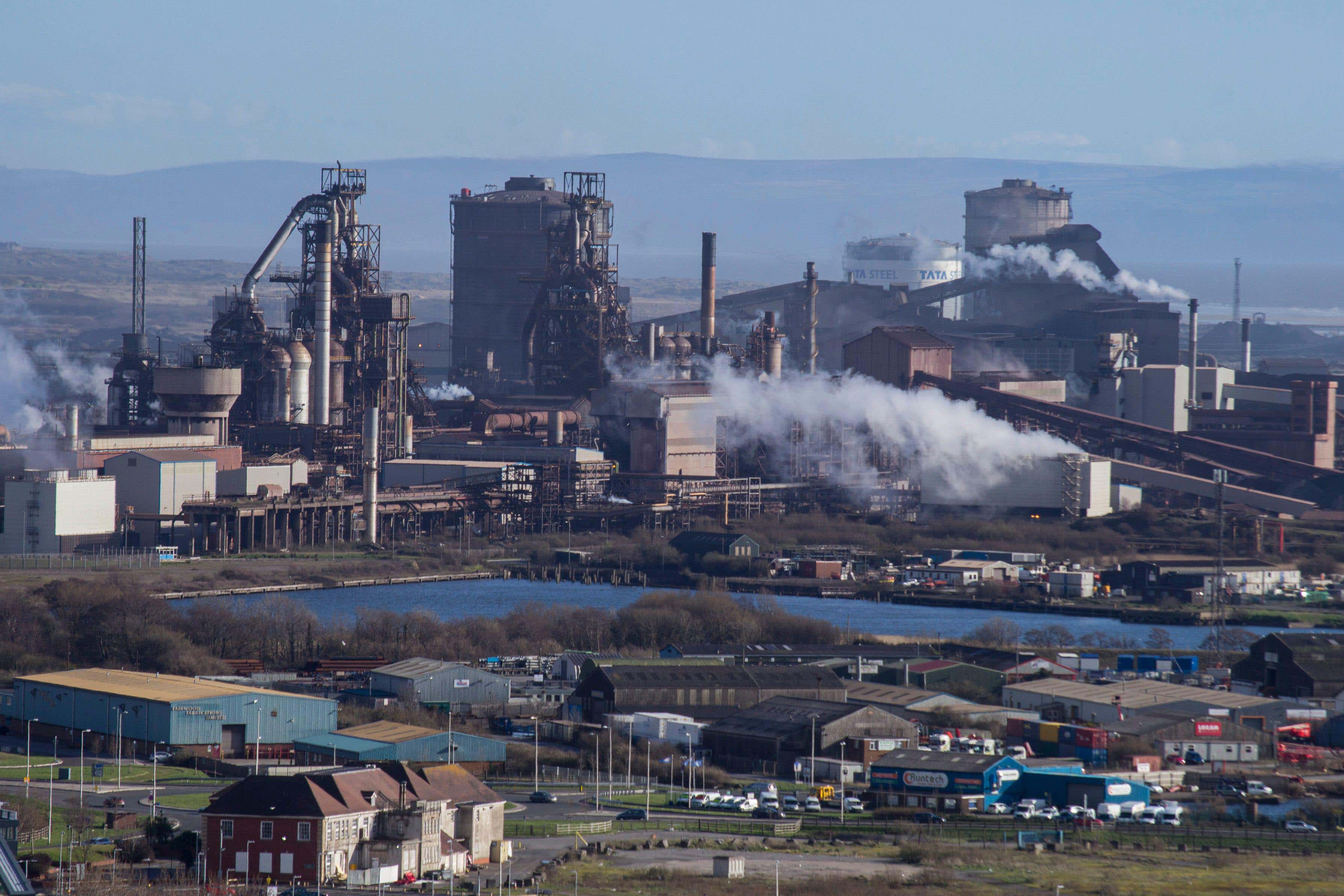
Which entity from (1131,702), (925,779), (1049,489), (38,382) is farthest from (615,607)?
(38,382)

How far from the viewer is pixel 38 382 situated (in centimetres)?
6994

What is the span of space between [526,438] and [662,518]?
8913mm

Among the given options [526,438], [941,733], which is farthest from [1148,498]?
[941,733]

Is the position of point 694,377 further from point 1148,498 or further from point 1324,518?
point 1324,518

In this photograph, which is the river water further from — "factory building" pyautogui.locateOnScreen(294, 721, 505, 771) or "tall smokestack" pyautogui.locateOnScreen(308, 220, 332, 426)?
"factory building" pyautogui.locateOnScreen(294, 721, 505, 771)

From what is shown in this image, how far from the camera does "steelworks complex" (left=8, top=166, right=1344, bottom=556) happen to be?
5191 cm

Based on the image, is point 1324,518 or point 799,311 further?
point 799,311

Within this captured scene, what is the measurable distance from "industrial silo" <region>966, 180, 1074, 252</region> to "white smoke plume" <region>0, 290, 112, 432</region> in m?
35.0

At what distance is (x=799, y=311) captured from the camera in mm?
80188

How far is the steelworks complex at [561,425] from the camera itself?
51.9m

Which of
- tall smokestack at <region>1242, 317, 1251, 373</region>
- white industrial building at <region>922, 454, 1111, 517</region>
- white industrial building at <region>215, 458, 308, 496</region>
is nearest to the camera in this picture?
white industrial building at <region>215, 458, 308, 496</region>

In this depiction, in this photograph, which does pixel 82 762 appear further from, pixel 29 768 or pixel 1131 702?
pixel 1131 702

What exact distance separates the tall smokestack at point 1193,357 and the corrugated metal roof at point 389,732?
44362 mm

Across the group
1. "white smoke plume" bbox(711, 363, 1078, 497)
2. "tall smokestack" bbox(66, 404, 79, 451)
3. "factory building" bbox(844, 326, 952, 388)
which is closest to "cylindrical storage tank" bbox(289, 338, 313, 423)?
"tall smokestack" bbox(66, 404, 79, 451)
